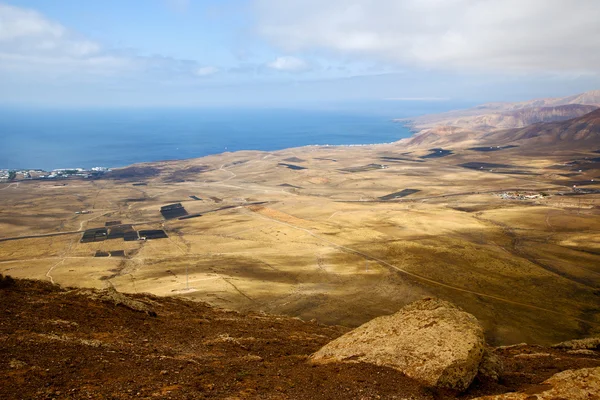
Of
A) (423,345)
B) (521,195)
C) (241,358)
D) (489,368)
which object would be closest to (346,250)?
(489,368)

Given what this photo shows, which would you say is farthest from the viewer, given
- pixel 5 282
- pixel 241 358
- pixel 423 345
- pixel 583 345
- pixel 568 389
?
pixel 583 345

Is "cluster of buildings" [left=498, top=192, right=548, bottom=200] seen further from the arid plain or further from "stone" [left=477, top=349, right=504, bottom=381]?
Result: "stone" [left=477, top=349, right=504, bottom=381]

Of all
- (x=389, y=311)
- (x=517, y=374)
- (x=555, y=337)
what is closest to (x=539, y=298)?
(x=555, y=337)

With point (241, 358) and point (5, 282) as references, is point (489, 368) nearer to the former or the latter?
point (241, 358)

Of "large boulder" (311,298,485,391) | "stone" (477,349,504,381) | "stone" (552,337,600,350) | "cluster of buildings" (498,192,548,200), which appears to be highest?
"large boulder" (311,298,485,391)

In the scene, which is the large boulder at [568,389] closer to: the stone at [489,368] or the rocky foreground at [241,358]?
the rocky foreground at [241,358]

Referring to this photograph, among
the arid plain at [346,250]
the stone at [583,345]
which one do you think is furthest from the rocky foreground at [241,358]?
the arid plain at [346,250]

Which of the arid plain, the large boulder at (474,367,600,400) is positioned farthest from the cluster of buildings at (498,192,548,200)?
the large boulder at (474,367,600,400)
